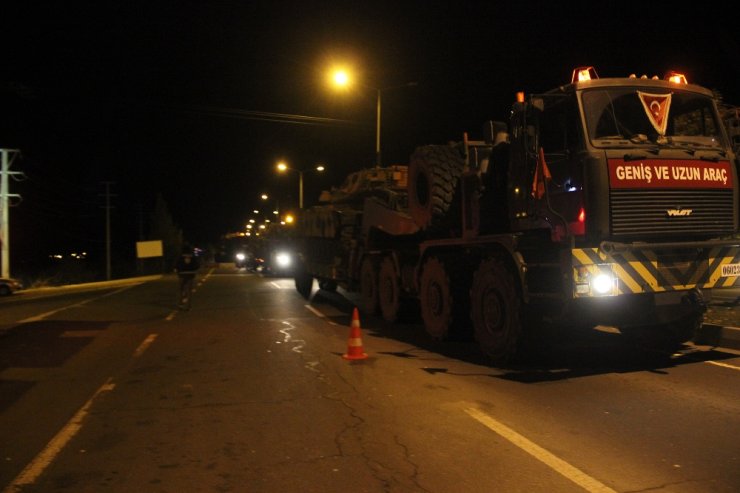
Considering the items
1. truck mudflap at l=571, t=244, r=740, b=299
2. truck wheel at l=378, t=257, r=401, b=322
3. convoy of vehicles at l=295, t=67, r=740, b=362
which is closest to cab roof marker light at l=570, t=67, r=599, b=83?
convoy of vehicles at l=295, t=67, r=740, b=362

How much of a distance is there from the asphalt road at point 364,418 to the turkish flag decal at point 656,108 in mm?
3064

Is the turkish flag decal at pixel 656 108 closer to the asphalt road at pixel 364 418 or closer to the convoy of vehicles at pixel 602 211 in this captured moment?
the convoy of vehicles at pixel 602 211

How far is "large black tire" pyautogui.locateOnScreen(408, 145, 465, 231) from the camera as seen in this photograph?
34.2ft

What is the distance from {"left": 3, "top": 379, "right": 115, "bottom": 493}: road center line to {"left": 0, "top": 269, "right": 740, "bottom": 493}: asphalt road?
0.02m

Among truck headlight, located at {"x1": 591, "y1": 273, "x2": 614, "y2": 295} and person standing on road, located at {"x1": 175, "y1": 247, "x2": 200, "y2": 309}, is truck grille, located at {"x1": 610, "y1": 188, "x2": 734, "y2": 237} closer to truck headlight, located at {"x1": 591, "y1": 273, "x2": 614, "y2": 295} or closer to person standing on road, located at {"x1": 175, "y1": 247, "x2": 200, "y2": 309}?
truck headlight, located at {"x1": 591, "y1": 273, "x2": 614, "y2": 295}

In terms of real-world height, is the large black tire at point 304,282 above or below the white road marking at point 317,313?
above

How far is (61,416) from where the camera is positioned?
20.6 feet

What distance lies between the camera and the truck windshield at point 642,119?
761 cm

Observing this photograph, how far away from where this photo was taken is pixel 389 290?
13617 millimetres

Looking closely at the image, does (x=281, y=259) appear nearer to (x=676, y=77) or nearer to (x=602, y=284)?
(x=676, y=77)

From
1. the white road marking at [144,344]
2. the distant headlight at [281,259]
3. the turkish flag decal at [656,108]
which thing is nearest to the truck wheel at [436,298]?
the turkish flag decal at [656,108]

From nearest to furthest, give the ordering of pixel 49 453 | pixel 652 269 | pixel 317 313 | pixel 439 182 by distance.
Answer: pixel 49 453 → pixel 652 269 → pixel 439 182 → pixel 317 313

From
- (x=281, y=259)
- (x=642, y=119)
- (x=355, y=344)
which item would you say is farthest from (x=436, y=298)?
(x=281, y=259)

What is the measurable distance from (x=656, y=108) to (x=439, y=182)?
3.59m
